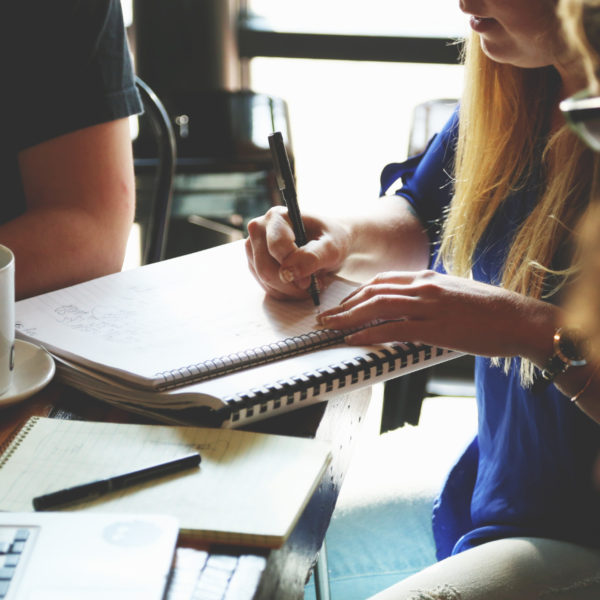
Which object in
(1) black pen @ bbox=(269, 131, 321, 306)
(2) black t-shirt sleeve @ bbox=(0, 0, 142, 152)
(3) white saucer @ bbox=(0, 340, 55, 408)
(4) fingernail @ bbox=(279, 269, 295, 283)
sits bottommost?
(3) white saucer @ bbox=(0, 340, 55, 408)

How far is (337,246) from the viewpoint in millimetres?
779

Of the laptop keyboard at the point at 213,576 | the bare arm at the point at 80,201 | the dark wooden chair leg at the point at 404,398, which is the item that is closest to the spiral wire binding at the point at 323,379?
the laptop keyboard at the point at 213,576

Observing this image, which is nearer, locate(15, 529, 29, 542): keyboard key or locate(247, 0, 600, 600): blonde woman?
locate(15, 529, 29, 542): keyboard key

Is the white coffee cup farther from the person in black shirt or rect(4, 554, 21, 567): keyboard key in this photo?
the person in black shirt

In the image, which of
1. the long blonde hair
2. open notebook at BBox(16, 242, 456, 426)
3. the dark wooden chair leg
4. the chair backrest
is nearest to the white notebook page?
open notebook at BBox(16, 242, 456, 426)

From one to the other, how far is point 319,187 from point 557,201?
2.63 meters

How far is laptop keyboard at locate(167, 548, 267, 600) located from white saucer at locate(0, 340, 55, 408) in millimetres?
226

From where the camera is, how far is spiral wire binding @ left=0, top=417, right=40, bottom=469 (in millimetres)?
451

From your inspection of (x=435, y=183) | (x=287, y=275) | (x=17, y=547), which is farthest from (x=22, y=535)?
(x=435, y=183)

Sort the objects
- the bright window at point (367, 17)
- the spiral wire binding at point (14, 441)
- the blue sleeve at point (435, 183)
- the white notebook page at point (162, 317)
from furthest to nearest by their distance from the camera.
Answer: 1. the bright window at point (367, 17)
2. the blue sleeve at point (435, 183)
3. the white notebook page at point (162, 317)
4. the spiral wire binding at point (14, 441)

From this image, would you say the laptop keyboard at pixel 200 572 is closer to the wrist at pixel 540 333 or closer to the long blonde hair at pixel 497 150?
the wrist at pixel 540 333

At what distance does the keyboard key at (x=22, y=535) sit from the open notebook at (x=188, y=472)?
0.11 feet

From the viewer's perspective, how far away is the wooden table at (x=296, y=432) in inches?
15.2

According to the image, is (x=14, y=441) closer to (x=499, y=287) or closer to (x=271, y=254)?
(x=271, y=254)
